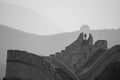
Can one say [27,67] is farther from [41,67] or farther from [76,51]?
[76,51]

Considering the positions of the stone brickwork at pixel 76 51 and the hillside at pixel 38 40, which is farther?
the hillside at pixel 38 40

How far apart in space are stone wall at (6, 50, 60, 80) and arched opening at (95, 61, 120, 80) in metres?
3.81

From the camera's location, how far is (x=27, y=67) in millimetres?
14320

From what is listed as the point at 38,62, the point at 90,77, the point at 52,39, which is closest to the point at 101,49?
the point at 90,77

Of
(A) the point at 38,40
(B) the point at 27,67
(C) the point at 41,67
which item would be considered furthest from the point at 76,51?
(A) the point at 38,40

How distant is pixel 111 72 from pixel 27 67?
634 centimetres

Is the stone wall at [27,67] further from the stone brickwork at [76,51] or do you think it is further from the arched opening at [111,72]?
the stone brickwork at [76,51]

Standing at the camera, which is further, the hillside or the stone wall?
the hillside

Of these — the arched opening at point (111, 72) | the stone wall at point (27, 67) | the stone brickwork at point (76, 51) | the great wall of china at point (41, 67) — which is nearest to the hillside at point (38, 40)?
the stone brickwork at point (76, 51)

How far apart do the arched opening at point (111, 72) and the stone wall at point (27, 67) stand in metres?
3.81

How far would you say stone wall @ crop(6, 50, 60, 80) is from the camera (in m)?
14.1

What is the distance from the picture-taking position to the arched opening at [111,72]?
1499 centimetres

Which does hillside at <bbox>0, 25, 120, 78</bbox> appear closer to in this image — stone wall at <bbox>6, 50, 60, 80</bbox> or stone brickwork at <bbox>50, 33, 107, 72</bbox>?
stone brickwork at <bbox>50, 33, 107, 72</bbox>

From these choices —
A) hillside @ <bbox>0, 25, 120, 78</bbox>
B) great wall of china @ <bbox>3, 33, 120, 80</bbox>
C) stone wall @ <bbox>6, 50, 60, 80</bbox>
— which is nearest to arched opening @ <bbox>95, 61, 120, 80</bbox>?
great wall of china @ <bbox>3, 33, 120, 80</bbox>
